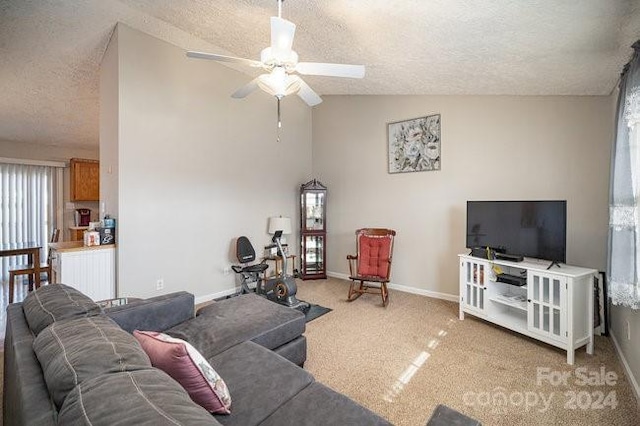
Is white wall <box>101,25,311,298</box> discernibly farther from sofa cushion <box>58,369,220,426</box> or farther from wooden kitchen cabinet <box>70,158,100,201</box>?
wooden kitchen cabinet <box>70,158,100,201</box>

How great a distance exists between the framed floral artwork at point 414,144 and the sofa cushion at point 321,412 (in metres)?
3.40

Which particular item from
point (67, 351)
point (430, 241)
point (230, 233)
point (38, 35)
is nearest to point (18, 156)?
point (38, 35)

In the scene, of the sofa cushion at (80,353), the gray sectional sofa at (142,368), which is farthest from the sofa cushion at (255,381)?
the sofa cushion at (80,353)

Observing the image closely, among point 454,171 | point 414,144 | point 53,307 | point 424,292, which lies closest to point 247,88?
point 53,307

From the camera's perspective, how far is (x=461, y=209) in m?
3.80

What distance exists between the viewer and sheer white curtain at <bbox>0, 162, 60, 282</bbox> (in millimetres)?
5281

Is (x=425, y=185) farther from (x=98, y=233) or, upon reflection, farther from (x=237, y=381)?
(x=98, y=233)

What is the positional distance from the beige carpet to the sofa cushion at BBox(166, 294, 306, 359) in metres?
0.47

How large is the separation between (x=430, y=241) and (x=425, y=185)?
31.0 inches

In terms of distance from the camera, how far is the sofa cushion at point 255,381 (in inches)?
48.6

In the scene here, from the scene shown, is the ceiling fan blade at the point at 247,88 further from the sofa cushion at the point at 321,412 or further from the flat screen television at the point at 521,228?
the flat screen television at the point at 521,228

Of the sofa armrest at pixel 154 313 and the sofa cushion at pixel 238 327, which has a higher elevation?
the sofa armrest at pixel 154 313

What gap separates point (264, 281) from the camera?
13.6 feet

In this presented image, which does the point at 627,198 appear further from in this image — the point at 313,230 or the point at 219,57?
the point at 313,230
